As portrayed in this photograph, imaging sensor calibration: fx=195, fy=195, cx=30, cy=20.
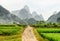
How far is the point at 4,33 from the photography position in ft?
132

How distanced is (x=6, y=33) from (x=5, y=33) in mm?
224

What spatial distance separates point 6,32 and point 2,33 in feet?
3.11

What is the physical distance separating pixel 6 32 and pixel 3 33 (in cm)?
83

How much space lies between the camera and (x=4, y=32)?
40781 millimetres

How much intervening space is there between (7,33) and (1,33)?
1246 millimetres

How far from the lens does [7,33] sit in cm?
4050

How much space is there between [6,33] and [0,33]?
1.24 meters

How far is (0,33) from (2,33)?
47 centimetres

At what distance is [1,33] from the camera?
132 feet

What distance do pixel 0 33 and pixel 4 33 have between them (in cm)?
84

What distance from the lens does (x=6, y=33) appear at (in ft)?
133

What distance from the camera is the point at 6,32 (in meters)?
40.9

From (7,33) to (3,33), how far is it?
A: 2.72 feet
